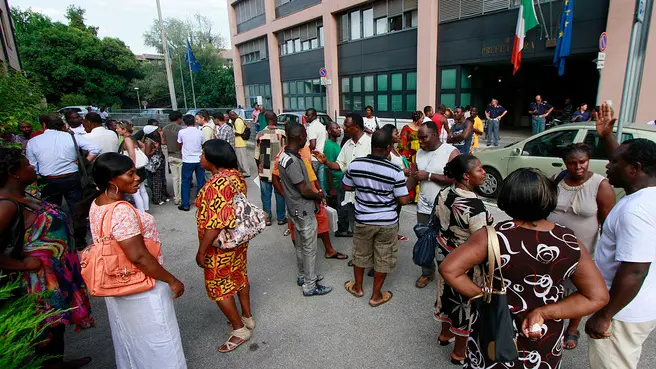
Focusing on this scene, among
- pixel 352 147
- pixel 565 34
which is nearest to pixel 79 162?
pixel 352 147

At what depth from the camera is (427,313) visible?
348 cm

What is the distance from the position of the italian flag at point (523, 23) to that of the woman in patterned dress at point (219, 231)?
12.0 meters

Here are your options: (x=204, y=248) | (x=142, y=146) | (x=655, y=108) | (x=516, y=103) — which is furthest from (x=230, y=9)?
(x=204, y=248)

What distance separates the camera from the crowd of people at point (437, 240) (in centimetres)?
160

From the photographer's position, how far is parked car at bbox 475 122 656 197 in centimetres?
516

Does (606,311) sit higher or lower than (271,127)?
lower

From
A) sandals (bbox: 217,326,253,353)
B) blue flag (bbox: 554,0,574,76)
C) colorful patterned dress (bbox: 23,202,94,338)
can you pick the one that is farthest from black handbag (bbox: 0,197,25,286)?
blue flag (bbox: 554,0,574,76)

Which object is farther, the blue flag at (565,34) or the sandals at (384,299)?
the blue flag at (565,34)

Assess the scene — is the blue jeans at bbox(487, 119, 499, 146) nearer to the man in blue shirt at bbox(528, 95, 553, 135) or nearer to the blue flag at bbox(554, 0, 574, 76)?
the man in blue shirt at bbox(528, 95, 553, 135)

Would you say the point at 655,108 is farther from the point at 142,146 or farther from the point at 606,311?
the point at 142,146

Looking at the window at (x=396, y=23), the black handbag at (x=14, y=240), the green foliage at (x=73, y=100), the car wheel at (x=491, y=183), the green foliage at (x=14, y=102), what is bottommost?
the car wheel at (x=491, y=183)

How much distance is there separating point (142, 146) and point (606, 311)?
7.20 metres

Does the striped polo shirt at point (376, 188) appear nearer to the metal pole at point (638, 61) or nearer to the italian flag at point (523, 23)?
the metal pole at point (638, 61)

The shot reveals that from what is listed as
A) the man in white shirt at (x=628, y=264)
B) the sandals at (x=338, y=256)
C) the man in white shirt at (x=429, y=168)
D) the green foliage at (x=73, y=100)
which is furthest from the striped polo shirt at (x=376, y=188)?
the green foliage at (x=73, y=100)
